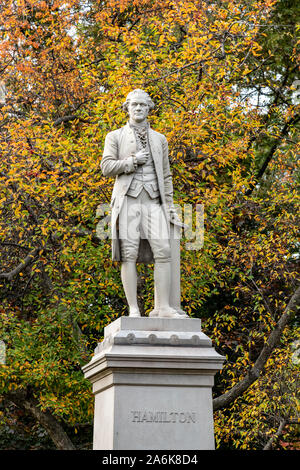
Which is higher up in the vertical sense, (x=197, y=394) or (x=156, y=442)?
(x=197, y=394)

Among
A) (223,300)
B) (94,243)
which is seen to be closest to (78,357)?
(94,243)

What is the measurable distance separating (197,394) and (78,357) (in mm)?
6112

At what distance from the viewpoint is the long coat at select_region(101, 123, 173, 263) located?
317 inches

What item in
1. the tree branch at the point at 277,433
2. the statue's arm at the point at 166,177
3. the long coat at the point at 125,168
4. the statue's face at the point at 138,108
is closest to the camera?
the long coat at the point at 125,168

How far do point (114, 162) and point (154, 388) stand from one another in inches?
94.3

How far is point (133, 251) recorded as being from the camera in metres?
7.93

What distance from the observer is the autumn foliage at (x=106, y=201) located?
13.0 metres

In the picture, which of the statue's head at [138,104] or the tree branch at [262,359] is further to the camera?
the tree branch at [262,359]

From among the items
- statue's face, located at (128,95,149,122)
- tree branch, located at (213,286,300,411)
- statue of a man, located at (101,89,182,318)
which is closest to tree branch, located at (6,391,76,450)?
tree branch, located at (213,286,300,411)

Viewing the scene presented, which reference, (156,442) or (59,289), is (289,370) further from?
(156,442)

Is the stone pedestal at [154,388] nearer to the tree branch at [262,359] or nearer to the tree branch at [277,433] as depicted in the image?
the tree branch at [262,359]

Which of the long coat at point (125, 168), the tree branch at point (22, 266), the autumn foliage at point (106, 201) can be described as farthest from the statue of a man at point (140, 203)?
the tree branch at point (22, 266)
